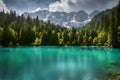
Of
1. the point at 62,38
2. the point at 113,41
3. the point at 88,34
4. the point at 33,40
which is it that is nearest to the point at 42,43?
the point at 33,40

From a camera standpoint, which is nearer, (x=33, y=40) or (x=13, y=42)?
(x=13, y=42)

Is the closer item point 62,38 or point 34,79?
point 34,79

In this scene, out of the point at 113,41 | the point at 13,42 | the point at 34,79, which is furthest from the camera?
the point at 13,42

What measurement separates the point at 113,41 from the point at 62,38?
83.4 meters

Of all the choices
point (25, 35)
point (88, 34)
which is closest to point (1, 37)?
point (25, 35)

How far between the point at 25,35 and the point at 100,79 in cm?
13873

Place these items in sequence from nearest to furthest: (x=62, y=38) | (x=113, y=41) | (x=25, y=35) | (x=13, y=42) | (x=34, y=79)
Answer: (x=34, y=79)
(x=113, y=41)
(x=13, y=42)
(x=25, y=35)
(x=62, y=38)

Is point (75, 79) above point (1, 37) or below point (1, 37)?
below

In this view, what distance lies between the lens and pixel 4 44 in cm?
14138

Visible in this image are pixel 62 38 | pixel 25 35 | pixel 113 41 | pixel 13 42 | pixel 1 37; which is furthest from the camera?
pixel 62 38

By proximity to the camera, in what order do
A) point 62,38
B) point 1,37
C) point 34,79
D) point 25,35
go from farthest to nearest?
1. point 62,38
2. point 25,35
3. point 1,37
4. point 34,79

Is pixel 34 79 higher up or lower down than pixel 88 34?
lower down

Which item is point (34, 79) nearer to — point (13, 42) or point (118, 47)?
point (118, 47)

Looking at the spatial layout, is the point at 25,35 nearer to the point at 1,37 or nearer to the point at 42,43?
the point at 42,43
